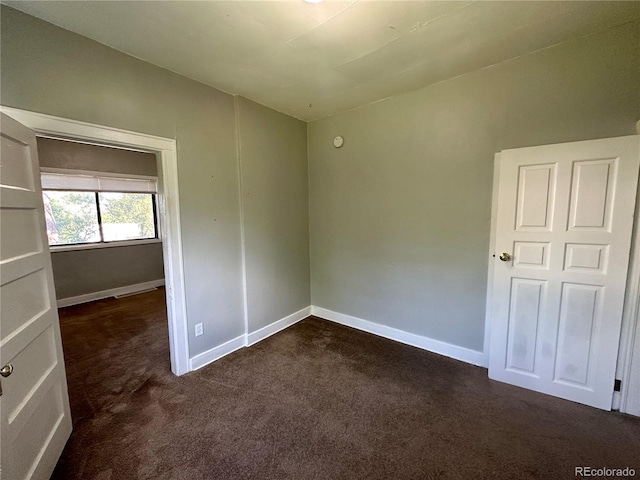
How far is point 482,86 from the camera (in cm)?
218

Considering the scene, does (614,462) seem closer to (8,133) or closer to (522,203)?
(522,203)

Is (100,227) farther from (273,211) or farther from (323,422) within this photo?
(323,422)

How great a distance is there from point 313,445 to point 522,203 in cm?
226

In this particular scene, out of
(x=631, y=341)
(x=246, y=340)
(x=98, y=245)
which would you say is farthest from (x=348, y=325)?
(x=98, y=245)

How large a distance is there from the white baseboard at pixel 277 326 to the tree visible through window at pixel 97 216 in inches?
141

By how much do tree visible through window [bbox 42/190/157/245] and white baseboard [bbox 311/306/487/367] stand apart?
383 centimetres

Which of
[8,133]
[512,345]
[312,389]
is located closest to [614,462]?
[512,345]

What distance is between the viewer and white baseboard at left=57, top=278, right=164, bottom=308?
407cm

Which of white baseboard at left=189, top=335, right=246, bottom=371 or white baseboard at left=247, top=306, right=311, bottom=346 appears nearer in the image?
white baseboard at left=189, top=335, right=246, bottom=371

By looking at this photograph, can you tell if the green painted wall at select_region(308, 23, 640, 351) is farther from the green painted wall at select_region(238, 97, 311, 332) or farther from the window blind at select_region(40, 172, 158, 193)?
the window blind at select_region(40, 172, 158, 193)

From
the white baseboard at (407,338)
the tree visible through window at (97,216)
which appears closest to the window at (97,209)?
the tree visible through window at (97,216)

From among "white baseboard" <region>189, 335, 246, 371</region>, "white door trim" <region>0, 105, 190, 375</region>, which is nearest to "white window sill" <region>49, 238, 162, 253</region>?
"white door trim" <region>0, 105, 190, 375</region>

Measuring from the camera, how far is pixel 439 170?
245 cm

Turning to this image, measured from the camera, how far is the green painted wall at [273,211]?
276 cm
